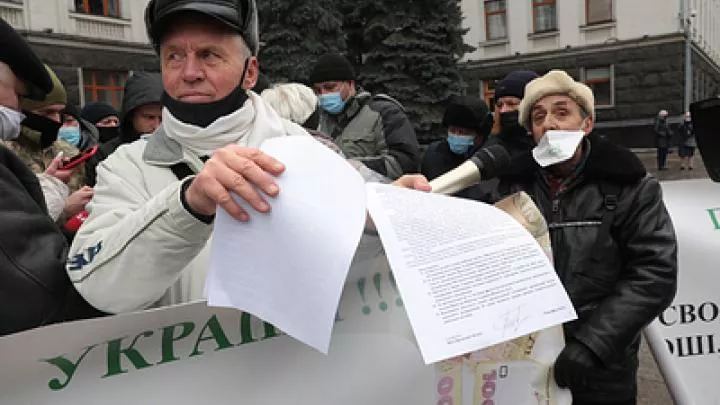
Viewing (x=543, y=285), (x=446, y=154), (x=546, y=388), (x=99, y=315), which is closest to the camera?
(x=543, y=285)

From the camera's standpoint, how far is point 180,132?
1.46 meters

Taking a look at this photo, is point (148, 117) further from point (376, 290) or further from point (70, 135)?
point (376, 290)

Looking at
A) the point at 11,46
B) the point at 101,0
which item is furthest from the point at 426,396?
the point at 101,0

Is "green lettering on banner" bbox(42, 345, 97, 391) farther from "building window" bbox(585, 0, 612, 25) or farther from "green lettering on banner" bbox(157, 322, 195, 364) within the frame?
"building window" bbox(585, 0, 612, 25)

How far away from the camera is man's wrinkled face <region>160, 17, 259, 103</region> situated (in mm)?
1415

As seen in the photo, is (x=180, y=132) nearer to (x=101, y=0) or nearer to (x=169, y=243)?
(x=169, y=243)

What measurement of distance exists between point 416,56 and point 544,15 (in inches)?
473

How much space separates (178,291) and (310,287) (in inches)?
19.9

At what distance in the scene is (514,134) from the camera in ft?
11.9

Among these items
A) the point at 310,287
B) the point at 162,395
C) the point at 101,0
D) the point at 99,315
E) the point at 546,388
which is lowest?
the point at 546,388

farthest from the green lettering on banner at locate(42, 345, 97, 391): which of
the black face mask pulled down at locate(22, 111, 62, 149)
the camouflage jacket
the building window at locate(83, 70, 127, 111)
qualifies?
the building window at locate(83, 70, 127, 111)

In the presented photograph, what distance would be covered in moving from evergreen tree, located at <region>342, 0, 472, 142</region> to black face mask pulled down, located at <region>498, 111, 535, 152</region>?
421 inches

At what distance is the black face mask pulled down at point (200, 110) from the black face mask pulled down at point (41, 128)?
1.11 m

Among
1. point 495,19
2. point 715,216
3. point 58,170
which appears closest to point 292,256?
point 58,170
